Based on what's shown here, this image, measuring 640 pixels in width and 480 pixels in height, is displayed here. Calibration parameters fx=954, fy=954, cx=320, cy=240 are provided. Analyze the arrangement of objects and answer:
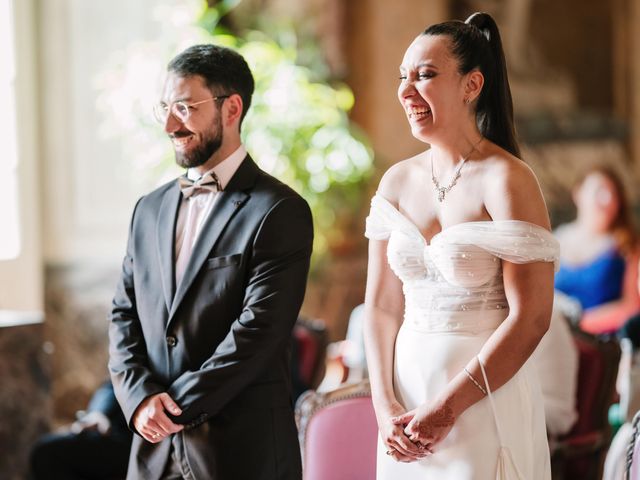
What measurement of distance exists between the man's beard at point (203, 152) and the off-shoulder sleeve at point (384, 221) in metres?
0.45

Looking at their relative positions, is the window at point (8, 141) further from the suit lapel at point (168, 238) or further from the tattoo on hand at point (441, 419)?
the tattoo on hand at point (441, 419)

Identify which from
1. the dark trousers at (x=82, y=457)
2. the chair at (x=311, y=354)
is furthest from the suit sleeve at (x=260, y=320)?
the chair at (x=311, y=354)

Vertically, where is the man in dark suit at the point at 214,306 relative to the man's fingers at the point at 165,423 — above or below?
above

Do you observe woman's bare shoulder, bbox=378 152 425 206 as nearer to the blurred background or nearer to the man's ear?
the man's ear

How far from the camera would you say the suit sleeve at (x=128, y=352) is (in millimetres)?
2410

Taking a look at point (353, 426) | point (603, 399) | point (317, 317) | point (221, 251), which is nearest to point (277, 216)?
point (221, 251)

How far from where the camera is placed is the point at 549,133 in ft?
27.6

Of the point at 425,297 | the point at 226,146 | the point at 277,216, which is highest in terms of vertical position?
the point at 226,146

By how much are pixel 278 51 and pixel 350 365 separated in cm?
193

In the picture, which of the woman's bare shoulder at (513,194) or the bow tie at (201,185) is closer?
the woman's bare shoulder at (513,194)

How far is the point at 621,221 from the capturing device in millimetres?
6512

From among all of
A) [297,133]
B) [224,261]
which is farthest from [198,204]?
[297,133]

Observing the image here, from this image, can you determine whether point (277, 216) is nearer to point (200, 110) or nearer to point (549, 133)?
point (200, 110)

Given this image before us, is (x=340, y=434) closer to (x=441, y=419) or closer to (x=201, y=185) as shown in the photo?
(x=441, y=419)
